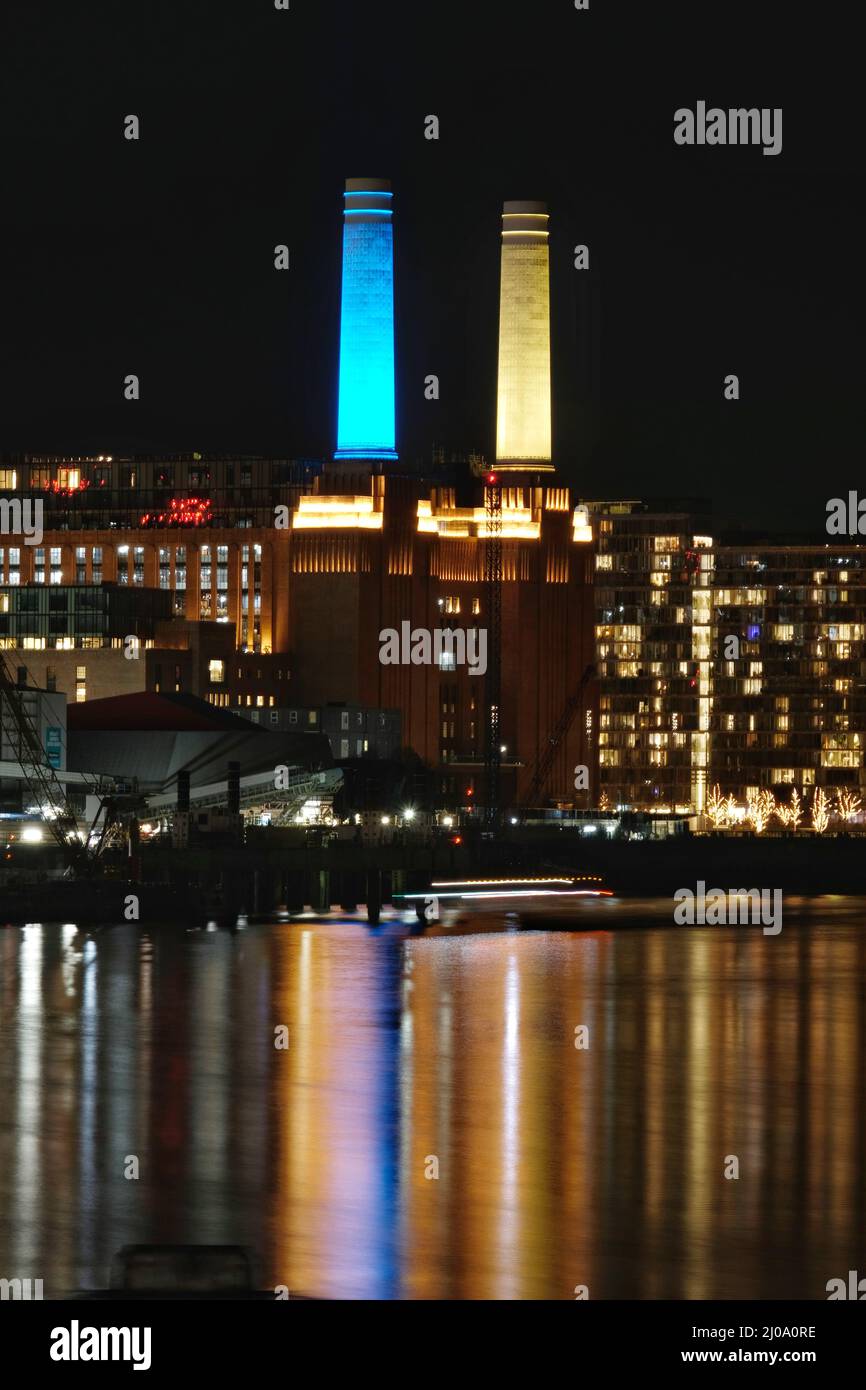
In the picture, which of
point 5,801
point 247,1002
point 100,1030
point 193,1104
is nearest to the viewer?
point 193,1104

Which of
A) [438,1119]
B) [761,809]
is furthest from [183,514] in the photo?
[438,1119]

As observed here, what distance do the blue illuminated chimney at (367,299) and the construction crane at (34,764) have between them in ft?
132

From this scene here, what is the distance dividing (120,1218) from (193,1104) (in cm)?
1082

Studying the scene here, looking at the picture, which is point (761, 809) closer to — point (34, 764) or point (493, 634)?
point (493, 634)

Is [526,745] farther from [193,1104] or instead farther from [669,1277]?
[669,1277]

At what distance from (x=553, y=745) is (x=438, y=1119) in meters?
114

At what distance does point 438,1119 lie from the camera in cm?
5225

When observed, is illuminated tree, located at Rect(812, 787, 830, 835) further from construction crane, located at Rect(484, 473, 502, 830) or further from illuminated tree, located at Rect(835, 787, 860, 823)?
construction crane, located at Rect(484, 473, 502, 830)

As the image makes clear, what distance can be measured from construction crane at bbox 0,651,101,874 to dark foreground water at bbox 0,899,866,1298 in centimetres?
2036

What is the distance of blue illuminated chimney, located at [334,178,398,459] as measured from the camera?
150875 mm

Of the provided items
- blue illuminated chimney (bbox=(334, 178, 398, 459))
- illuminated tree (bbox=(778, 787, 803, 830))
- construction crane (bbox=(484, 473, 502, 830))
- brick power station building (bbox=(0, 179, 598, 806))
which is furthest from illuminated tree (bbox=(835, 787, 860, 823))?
blue illuminated chimney (bbox=(334, 178, 398, 459))

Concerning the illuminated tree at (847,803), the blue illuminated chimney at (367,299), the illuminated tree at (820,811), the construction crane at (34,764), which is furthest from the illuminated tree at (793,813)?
the construction crane at (34,764)
